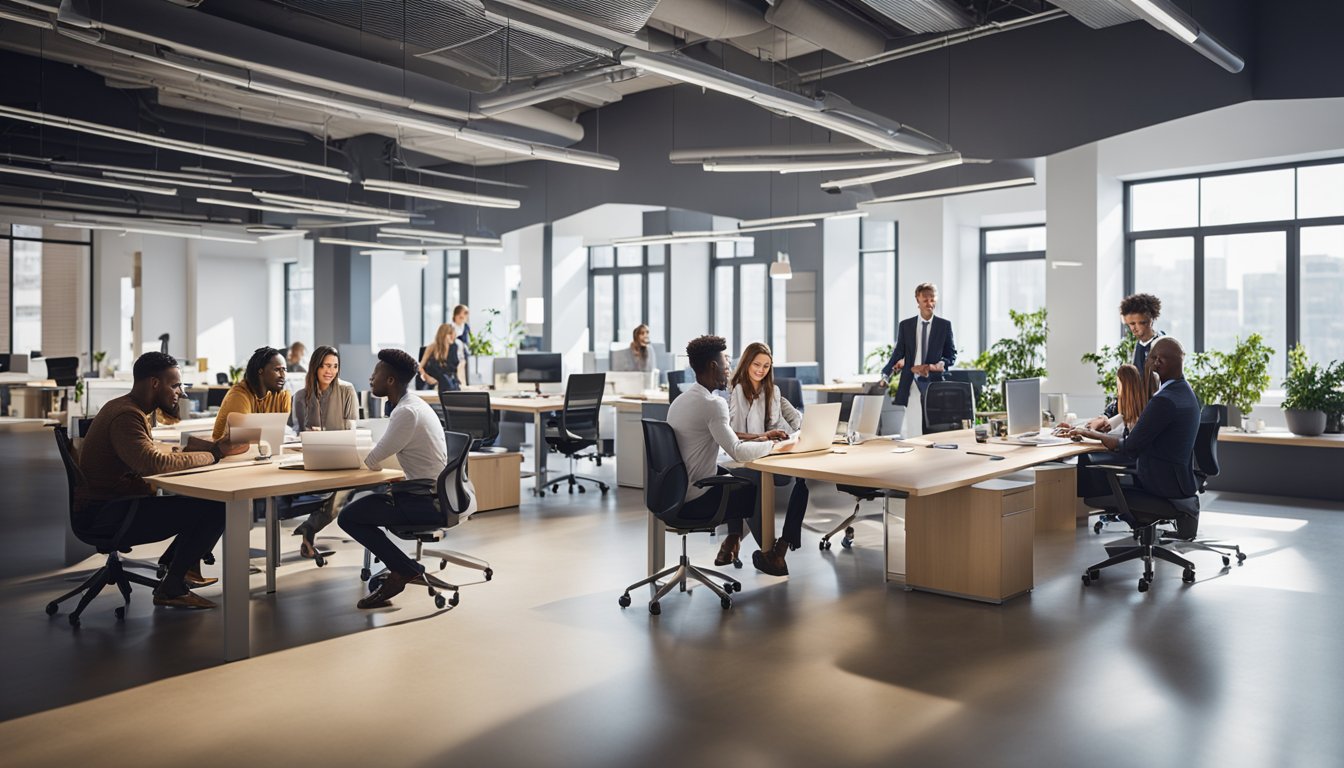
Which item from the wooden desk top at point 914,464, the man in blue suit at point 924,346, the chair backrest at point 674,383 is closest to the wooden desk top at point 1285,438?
the man in blue suit at point 924,346

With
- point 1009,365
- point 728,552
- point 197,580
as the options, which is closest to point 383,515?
point 197,580

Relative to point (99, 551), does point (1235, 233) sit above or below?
above

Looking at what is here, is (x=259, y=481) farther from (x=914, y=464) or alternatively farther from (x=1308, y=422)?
(x=1308, y=422)

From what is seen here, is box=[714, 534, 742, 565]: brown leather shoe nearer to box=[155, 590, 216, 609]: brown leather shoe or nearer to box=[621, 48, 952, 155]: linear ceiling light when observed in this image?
box=[155, 590, 216, 609]: brown leather shoe

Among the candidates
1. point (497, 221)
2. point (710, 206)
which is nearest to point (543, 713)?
point (710, 206)

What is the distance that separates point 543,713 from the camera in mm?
3750

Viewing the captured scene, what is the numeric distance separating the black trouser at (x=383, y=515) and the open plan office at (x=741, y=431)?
3cm

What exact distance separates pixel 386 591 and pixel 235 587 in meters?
0.98

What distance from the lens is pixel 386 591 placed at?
523 cm

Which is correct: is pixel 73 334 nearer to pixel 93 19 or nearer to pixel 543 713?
pixel 93 19

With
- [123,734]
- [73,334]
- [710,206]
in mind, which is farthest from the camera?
[73,334]

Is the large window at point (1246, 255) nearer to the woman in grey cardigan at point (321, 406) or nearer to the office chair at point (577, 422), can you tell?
the office chair at point (577, 422)

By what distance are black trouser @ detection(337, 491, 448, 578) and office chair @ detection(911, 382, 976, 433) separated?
13.3ft

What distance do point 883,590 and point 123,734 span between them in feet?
12.5
